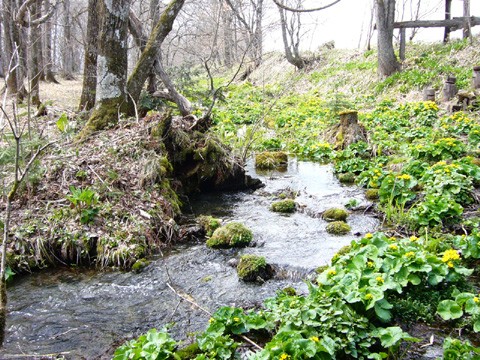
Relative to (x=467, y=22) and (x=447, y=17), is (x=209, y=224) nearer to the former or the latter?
(x=467, y=22)

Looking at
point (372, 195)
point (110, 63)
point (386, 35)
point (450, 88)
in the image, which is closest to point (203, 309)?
point (372, 195)

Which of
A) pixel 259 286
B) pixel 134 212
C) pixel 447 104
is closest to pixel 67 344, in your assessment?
pixel 259 286

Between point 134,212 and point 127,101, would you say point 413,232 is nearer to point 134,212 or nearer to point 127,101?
point 134,212

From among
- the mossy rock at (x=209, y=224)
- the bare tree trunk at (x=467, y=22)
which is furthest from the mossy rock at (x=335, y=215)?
the bare tree trunk at (x=467, y=22)

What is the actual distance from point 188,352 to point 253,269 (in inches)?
62.1

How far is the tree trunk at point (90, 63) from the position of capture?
972 cm

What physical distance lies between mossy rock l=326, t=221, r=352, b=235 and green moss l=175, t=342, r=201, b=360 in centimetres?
307

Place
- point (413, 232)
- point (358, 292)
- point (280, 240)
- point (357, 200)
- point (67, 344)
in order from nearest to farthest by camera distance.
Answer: point (358, 292), point (67, 344), point (413, 232), point (280, 240), point (357, 200)

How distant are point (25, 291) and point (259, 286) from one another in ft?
8.25

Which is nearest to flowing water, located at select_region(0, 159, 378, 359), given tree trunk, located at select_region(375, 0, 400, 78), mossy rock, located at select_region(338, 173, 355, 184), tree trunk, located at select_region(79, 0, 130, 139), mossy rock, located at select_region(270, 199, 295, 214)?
mossy rock, located at select_region(270, 199, 295, 214)

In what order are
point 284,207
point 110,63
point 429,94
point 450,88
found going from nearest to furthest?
point 284,207
point 110,63
point 450,88
point 429,94

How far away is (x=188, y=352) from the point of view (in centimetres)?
325

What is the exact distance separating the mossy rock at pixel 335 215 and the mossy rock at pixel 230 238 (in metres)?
1.38

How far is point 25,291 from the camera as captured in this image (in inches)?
178
